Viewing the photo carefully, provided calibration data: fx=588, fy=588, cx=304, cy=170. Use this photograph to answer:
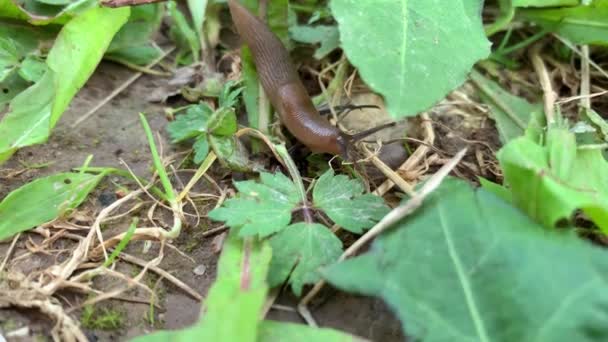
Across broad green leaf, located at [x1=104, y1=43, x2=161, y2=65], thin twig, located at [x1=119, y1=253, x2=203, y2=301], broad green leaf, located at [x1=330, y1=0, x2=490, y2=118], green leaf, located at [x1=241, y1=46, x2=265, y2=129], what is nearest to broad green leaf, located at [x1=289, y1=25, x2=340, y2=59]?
green leaf, located at [x1=241, y1=46, x2=265, y2=129]

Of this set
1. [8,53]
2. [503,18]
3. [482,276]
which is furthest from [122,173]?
[503,18]

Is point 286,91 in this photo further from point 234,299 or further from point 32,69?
point 234,299

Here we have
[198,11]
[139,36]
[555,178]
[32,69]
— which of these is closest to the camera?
[555,178]

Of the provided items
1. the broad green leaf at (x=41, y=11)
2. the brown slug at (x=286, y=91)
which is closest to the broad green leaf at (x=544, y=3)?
the brown slug at (x=286, y=91)

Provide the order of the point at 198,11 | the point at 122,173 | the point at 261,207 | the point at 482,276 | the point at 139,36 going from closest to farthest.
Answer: the point at 482,276 < the point at 261,207 < the point at 122,173 < the point at 198,11 < the point at 139,36

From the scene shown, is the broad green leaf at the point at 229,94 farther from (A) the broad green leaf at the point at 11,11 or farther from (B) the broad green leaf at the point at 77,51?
(A) the broad green leaf at the point at 11,11

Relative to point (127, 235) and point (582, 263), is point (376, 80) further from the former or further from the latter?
point (127, 235)

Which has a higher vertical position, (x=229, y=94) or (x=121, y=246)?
(x=229, y=94)

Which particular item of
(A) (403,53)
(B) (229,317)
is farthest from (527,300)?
(A) (403,53)
